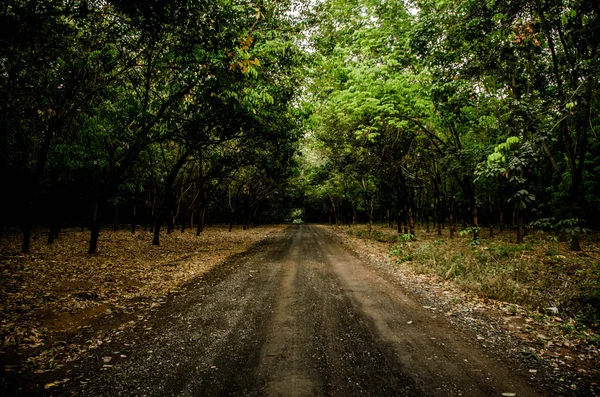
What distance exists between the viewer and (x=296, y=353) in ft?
14.7

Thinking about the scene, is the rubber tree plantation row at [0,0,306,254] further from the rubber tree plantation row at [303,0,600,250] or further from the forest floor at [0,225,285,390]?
the forest floor at [0,225,285,390]

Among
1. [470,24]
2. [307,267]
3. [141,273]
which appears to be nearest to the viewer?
[470,24]

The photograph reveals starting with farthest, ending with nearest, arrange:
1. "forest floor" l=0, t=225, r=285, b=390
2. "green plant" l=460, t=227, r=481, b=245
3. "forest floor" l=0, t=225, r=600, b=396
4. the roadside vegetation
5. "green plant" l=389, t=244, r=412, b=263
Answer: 1. "green plant" l=389, t=244, r=412, b=263
2. "green plant" l=460, t=227, r=481, b=245
3. the roadside vegetation
4. "forest floor" l=0, t=225, r=285, b=390
5. "forest floor" l=0, t=225, r=600, b=396

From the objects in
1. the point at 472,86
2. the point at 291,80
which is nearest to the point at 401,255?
the point at 472,86

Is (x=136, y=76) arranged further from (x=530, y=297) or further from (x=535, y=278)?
(x=535, y=278)

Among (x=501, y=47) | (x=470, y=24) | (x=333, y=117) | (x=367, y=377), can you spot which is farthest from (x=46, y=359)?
(x=333, y=117)

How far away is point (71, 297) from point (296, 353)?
6.08 m

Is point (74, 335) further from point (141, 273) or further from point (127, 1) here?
point (127, 1)

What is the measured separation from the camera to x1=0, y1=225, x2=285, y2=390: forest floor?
4.57 meters

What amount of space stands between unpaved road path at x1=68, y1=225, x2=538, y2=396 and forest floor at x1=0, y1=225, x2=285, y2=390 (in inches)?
25.6

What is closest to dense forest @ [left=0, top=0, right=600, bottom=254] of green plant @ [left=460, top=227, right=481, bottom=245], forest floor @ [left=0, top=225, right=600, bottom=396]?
green plant @ [left=460, top=227, right=481, bottom=245]

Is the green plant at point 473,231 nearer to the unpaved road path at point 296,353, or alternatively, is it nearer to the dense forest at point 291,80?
the dense forest at point 291,80

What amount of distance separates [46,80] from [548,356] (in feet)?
53.1

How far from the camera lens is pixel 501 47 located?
9.02m
